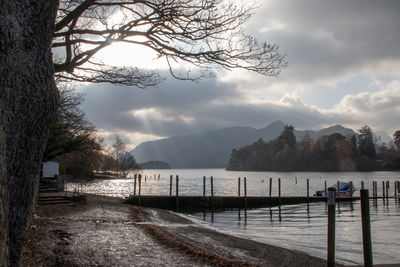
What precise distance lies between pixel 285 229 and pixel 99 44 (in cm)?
1535

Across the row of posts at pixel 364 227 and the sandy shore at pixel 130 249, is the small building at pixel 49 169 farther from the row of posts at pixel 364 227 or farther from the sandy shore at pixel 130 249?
the row of posts at pixel 364 227

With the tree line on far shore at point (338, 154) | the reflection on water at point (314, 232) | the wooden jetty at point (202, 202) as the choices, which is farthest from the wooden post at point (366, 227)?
the tree line on far shore at point (338, 154)

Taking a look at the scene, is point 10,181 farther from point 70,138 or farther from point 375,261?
point 70,138

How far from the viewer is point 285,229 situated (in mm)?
20344

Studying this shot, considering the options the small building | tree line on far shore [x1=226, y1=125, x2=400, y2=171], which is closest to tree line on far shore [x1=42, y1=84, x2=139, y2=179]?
the small building

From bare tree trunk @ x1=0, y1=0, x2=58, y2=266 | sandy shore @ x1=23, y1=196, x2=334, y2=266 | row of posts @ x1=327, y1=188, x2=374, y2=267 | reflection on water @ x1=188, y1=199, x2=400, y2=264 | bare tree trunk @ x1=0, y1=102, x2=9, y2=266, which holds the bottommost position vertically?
reflection on water @ x1=188, y1=199, x2=400, y2=264

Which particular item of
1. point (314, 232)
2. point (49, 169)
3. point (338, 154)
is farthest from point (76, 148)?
point (338, 154)

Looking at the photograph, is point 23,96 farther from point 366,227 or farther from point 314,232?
point 314,232

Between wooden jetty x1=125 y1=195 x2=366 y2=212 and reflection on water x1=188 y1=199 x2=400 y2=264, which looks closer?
reflection on water x1=188 y1=199 x2=400 y2=264

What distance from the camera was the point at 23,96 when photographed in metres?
3.31

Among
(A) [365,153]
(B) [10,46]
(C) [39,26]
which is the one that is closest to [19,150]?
(B) [10,46]

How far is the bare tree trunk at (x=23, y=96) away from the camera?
3.13 m

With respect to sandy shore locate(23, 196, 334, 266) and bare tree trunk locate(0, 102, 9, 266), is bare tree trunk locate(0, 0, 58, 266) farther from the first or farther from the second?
sandy shore locate(23, 196, 334, 266)

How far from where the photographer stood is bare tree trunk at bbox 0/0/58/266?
313 cm
